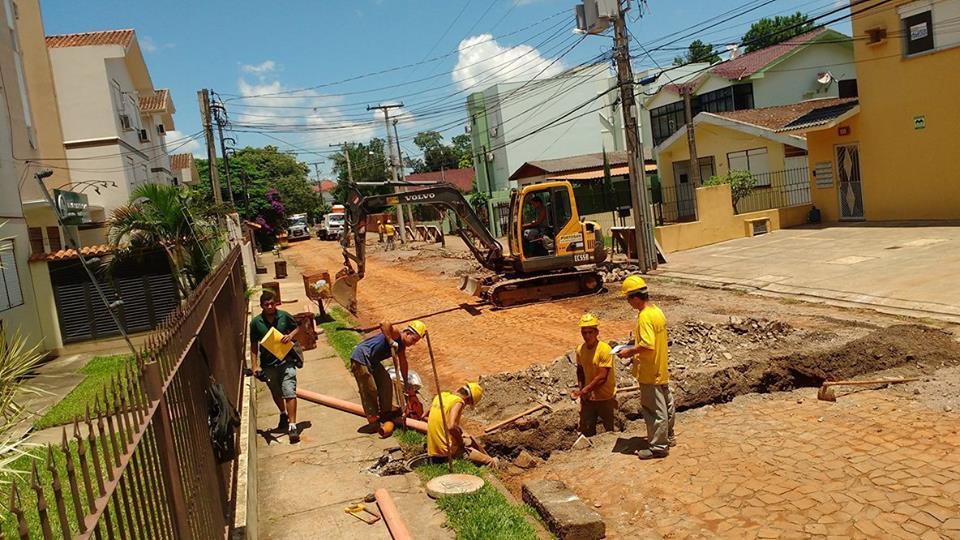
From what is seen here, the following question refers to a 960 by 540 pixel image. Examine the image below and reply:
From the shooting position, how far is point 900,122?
21.5m

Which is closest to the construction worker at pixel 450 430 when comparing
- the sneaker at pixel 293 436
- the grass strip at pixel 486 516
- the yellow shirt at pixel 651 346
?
the grass strip at pixel 486 516

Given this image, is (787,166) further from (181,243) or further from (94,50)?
(94,50)

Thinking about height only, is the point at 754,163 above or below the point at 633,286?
above

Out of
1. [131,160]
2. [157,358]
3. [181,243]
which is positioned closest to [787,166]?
[181,243]

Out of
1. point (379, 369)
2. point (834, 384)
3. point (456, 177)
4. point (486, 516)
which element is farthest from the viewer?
point (456, 177)

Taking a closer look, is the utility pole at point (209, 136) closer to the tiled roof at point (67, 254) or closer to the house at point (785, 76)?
the tiled roof at point (67, 254)

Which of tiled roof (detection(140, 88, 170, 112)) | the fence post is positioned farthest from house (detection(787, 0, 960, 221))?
tiled roof (detection(140, 88, 170, 112))

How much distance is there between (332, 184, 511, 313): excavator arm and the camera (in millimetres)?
15820

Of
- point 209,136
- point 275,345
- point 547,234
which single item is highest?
point 209,136

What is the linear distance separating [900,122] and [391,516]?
70.7ft

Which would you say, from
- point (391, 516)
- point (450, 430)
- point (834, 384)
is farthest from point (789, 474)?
point (391, 516)

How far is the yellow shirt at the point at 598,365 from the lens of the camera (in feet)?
23.3

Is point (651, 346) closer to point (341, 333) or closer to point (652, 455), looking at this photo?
point (652, 455)

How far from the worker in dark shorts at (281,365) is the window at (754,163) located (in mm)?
24752
